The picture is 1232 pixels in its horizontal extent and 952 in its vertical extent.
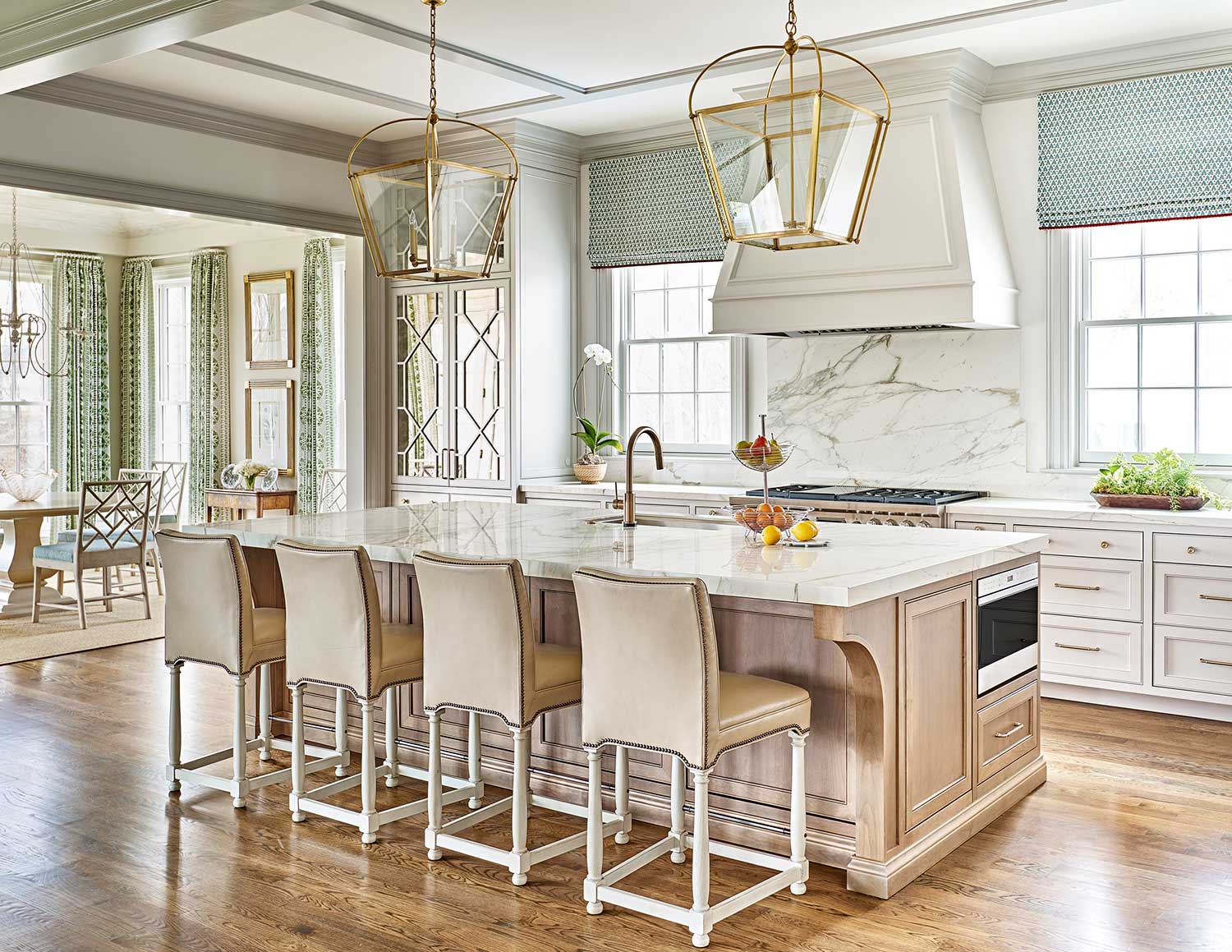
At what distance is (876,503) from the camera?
Answer: 5445mm

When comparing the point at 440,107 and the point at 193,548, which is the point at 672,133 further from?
the point at 193,548

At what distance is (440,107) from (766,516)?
381 centimetres

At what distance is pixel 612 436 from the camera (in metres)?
7.19

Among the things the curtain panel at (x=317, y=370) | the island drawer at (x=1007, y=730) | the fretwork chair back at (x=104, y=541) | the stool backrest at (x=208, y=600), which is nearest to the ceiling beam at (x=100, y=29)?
the stool backrest at (x=208, y=600)

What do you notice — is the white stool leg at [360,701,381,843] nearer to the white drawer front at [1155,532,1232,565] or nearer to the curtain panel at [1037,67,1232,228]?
the white drawer front at [1155,532,1232,565]

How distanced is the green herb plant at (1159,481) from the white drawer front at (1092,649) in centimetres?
59

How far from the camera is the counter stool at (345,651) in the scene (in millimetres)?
3508

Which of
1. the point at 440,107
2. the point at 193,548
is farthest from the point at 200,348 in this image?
the point at 193,548

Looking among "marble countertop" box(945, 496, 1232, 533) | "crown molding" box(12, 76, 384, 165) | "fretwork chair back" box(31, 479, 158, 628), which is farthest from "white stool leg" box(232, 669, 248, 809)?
"fretwork chair back" box(31, 479, 158, 628)

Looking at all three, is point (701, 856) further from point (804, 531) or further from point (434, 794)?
point (804, 531)

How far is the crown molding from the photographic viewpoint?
564 cm

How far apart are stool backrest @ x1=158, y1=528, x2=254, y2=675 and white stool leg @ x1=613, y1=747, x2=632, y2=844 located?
127 cm

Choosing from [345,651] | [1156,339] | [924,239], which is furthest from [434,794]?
[1156,339]

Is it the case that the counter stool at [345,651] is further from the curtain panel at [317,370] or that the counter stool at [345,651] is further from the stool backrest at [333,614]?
the curtain panel at [317,370]
